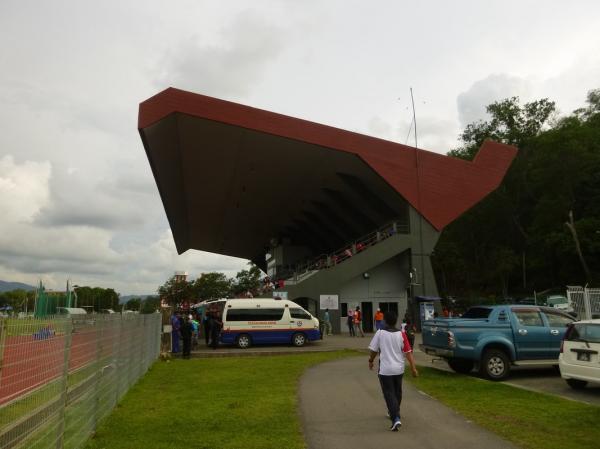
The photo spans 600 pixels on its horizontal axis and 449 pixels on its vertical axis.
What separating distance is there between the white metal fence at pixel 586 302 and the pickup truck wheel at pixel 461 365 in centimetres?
910

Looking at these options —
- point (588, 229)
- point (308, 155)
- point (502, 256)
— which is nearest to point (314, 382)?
point (308, 155)

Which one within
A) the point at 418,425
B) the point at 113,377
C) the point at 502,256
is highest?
the point at 502,256

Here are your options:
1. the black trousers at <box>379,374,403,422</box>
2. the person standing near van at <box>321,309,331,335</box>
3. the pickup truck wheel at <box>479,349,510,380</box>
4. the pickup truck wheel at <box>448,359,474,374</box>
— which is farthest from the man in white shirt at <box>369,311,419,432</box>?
the person standing near van at <box>321,309,331,335</box>

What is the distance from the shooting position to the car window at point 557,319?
1232 centimetres

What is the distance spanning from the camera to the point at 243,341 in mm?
22391

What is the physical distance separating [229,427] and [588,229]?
42277 millimetres

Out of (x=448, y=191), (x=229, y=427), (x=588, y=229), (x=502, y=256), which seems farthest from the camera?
(x=502, y=256)

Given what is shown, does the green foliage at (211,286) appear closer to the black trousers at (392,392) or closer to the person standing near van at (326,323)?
the person standing near van at (326,323)

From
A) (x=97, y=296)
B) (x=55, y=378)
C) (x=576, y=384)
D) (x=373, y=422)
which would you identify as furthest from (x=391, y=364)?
(x=97, y=296)

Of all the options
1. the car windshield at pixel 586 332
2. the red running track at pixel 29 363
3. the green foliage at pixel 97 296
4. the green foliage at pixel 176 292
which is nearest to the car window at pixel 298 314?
the car windshield at pixel 586 332

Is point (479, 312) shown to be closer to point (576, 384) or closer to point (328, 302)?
point (576, 384)

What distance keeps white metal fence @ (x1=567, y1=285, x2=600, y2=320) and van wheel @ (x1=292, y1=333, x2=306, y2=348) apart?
11072 mm

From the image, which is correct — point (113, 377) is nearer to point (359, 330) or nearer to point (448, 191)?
point (359, 330)

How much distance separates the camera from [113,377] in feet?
28.7
